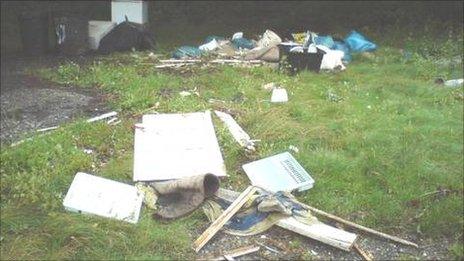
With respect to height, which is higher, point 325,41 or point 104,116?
point 325,41

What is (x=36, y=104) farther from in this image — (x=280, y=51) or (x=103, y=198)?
(x=280, y=51)

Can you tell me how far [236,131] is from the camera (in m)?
6.32

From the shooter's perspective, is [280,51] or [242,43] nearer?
[280,51]

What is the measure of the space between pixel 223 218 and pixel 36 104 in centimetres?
397

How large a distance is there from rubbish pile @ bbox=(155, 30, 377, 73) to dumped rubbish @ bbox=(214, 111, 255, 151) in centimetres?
248

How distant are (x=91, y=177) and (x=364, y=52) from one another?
652 cm

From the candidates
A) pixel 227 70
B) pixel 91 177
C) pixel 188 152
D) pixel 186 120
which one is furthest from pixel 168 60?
pixel 91 177

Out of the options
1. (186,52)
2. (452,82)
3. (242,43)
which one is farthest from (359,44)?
(186,52)

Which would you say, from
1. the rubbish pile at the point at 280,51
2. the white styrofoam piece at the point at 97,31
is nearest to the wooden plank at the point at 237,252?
the rubbish pile at the point at 280,51

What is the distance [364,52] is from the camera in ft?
32.9

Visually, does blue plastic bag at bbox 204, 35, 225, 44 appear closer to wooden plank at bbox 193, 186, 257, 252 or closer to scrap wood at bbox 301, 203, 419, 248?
wooden plank at bbox 193, 186, 257, 252

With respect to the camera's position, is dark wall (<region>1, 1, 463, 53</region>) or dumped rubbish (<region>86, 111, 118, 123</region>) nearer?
dumped rubbish (<region>86, 111, 118, 123</region>)

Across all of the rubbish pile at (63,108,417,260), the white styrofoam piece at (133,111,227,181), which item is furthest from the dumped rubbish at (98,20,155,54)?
the rubbish pile at (63,108,417,260)

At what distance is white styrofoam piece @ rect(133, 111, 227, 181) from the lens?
5.48 metres
